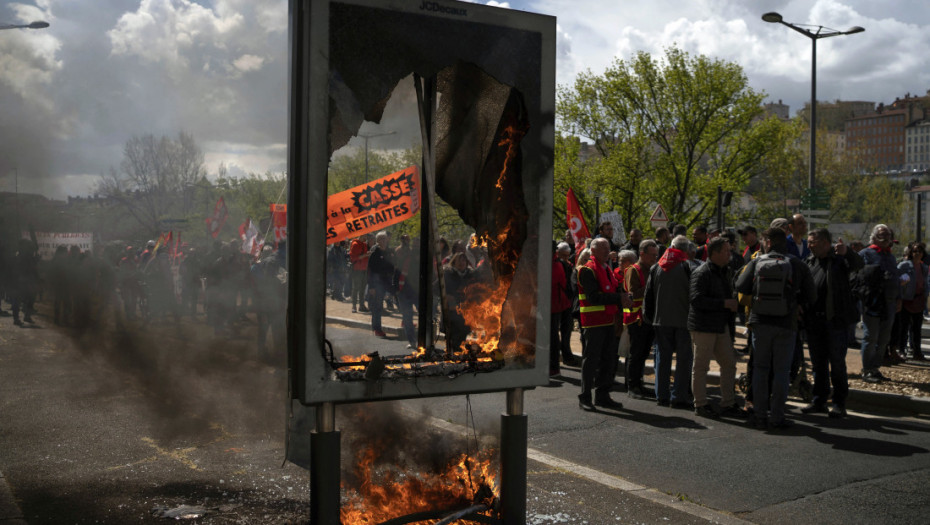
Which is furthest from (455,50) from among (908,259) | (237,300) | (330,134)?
(908,259)

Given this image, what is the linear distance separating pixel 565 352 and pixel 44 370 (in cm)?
674

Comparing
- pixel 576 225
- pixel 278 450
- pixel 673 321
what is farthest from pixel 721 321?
pixel 576 225

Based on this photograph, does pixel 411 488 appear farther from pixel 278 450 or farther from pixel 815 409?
pixel 815 409

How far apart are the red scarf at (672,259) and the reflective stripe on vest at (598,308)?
60 cm

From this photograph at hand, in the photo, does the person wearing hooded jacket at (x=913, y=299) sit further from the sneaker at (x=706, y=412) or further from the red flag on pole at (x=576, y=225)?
the sneaker at (x=706, y=412)

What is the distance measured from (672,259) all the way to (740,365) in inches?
127

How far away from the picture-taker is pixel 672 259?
818 centimetres

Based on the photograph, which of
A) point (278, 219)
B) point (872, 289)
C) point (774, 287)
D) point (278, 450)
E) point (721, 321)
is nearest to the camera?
point (278, 219)

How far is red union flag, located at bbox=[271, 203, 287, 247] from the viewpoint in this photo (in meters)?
5.61

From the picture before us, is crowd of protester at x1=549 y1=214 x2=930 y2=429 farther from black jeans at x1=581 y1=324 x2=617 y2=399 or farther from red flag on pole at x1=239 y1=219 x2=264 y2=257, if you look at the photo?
red flag on pole at x1=239 y1=219 x2=264 y2=257

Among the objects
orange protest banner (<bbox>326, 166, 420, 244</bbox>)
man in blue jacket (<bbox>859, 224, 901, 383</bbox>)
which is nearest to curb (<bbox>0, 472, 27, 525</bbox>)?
orange protest banner (<bbox>326, 166, 420, 244</bbox>)

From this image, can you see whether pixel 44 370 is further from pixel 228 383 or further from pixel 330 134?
pixel 330 134

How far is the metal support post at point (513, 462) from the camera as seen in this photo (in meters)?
3.50

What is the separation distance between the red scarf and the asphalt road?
4.90 feet
